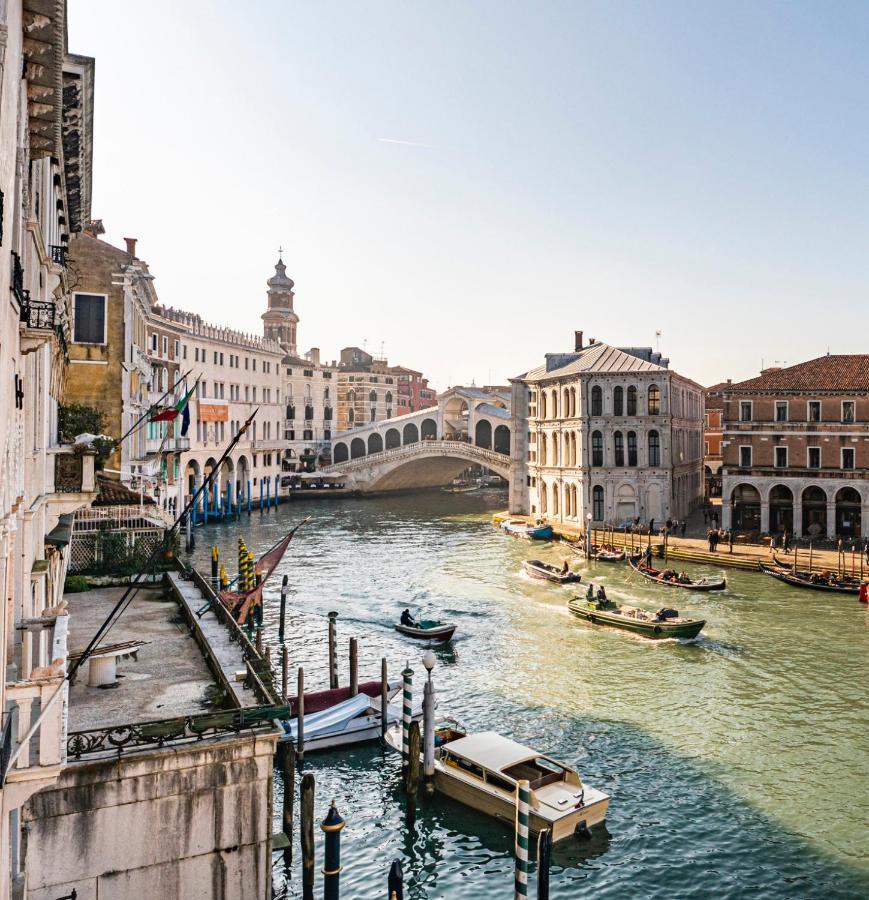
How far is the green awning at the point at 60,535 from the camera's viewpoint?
1301cm

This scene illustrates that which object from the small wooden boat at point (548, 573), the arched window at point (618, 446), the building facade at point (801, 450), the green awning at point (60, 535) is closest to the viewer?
the green awning at point (60, 535)

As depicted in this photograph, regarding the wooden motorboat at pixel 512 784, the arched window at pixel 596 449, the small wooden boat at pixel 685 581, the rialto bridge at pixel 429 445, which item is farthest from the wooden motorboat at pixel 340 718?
the rialto bridge at pixel 429 445

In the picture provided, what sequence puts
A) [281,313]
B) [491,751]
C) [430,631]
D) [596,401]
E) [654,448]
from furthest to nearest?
[281,313] → [596,401] → [654,448] → [430,631] → [491,751]

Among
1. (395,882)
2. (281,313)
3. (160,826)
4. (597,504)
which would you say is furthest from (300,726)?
(281,313)

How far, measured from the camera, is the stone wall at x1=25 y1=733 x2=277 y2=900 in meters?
9.04

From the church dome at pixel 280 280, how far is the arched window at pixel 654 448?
53394 mm

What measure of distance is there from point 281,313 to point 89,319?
204ft

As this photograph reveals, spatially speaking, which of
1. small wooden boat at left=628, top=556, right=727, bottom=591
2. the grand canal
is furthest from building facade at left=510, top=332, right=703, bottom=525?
the grand canal

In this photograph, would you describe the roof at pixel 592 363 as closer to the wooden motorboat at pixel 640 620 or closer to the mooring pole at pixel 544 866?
the wooden motorboat at pixel 640 620

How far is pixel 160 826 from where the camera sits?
946 cm

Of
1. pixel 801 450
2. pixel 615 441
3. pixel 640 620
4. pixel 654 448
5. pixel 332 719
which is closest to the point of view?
pixel 332 719

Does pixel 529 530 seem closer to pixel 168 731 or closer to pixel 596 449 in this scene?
pixel 596 449

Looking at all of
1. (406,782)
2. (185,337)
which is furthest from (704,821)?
(185,337)

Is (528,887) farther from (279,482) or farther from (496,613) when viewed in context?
(279,482)
